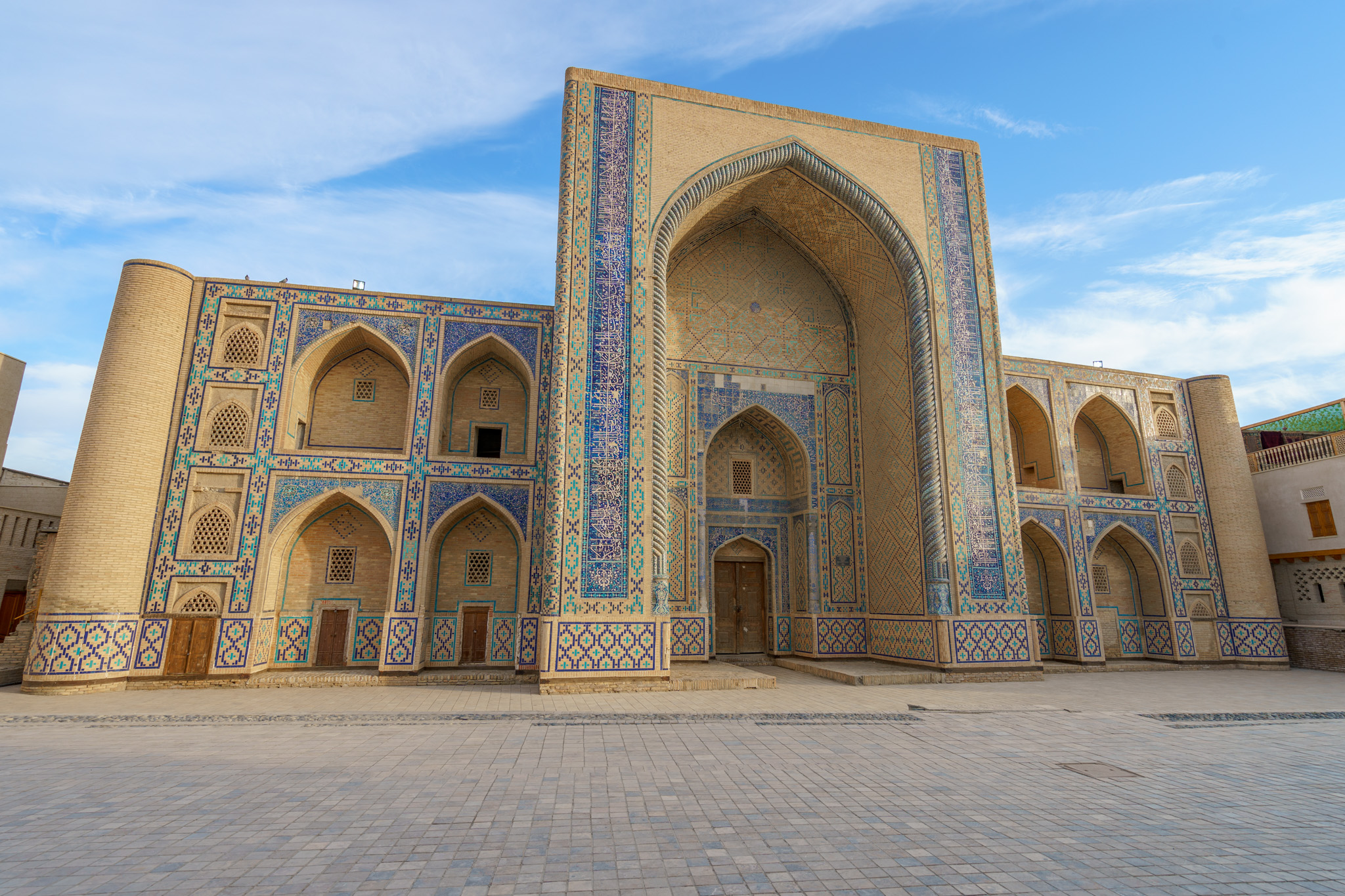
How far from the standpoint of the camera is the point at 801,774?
4.26 m

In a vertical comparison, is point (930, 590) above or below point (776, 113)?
below

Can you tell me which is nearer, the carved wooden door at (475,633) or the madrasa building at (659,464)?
the madrasa building at (659,464)

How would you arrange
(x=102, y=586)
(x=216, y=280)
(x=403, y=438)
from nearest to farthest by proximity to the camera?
1. (x=102, y=586)
2. (x=216, y=280)
3. (x=403, y=438)

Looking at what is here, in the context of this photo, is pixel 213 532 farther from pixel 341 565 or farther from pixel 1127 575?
pixel 1127 575

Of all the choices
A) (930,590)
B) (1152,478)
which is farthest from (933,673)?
(1152,478)

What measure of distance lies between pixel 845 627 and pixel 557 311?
266 inches

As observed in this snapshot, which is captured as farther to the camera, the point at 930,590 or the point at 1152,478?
the point at 1152,478

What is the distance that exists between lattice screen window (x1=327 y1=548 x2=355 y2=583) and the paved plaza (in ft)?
11.3

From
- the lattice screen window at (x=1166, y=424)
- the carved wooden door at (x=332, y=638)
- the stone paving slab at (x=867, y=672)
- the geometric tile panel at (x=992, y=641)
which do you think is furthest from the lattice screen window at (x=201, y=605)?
the lattice screen window at (x=1166, y=424)

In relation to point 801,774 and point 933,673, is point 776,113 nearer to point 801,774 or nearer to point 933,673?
point 933,673

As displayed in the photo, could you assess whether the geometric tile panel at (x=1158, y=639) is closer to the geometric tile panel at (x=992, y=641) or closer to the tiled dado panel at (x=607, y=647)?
the geometric tile panel at (x=992, y=641)

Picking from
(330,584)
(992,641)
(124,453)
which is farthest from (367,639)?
(992,641)

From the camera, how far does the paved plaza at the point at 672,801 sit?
2.70 meters

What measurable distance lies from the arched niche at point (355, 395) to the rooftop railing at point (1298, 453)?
51.5ft
